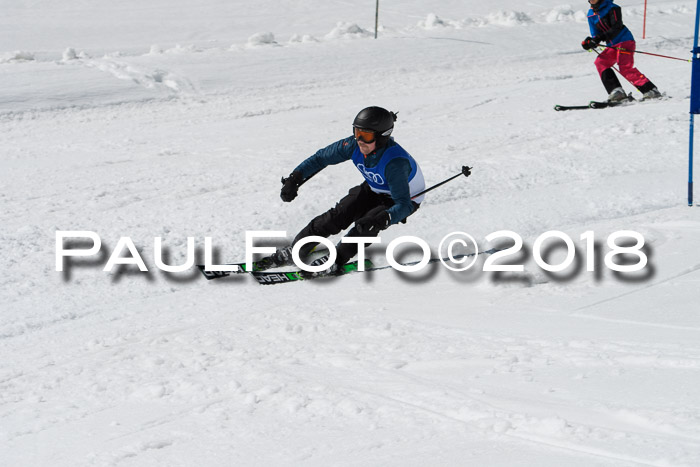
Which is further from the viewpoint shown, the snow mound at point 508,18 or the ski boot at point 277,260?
the snow mound at point 508,18

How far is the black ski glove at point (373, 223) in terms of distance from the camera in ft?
19.5

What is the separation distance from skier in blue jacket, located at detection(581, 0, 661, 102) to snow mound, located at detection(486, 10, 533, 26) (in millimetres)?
5596

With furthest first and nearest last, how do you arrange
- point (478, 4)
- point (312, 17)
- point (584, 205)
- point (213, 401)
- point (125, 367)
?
point (478, 4) → point (312, 17) → point (584, 205) → point (125, 367) → point (213, 401)

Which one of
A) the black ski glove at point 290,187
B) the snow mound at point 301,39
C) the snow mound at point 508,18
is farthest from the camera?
the snow mound at point 508,18

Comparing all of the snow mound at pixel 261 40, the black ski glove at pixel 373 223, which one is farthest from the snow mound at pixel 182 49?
the black ski glove at pixel 373 223

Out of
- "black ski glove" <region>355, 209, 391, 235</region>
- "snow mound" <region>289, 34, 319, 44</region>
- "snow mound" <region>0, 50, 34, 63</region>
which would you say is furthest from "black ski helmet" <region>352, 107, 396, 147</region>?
"snow mound" <region>289, 34, 319, 44</region>

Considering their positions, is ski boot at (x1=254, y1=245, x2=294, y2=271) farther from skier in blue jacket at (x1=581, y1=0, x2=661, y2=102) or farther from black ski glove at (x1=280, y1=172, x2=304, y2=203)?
skier in blue jacket at (x1=581, y1=0, x2=661, y2=102)

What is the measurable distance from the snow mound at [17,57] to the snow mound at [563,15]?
10616mm

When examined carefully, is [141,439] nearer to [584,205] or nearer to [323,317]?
[323,317]

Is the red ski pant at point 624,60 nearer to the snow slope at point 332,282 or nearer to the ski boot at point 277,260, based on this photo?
the snow slope at point 332,282

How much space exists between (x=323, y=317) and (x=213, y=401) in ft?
5.01

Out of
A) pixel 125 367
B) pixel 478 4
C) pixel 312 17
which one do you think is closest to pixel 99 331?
pixel 125 367

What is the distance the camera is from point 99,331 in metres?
5.79

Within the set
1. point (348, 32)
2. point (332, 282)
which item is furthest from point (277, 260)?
point (348, 32)
